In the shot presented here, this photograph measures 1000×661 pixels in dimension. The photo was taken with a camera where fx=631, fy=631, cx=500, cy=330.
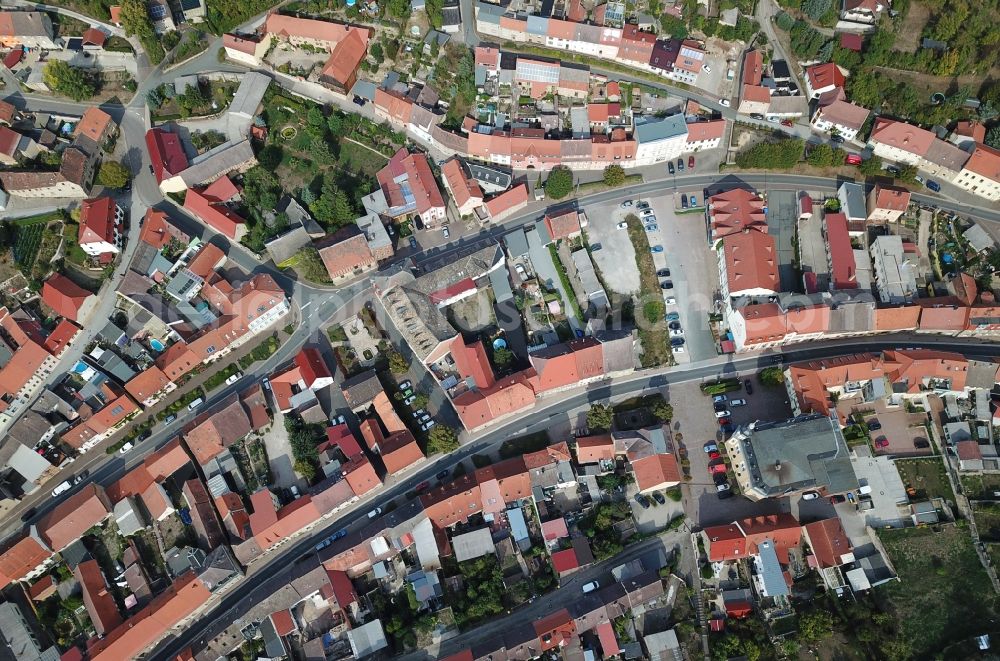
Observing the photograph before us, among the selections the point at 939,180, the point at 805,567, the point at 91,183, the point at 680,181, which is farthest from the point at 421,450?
the point at 939,180

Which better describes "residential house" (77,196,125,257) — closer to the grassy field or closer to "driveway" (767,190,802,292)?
"driveway" (767,190,802,292)

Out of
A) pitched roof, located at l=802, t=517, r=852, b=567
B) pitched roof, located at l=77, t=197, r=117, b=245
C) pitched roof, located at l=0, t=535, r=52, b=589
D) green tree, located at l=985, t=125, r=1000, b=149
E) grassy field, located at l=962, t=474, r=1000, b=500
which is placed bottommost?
pitched roof, located at l=0, t=535, r=52, b=589

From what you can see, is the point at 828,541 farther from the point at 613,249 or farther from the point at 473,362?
the point at 473,362

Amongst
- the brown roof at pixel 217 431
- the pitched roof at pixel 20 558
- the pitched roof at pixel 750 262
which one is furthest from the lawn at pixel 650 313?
the pitched roof at pixel 20 558

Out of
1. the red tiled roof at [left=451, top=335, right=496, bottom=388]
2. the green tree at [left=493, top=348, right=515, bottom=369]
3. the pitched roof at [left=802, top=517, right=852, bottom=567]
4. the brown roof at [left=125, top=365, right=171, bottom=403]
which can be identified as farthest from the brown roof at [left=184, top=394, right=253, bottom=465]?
the pitched roof at [left=802, top=517, right=852, bottom=567]

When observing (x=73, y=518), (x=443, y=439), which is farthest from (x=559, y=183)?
(x=73, y=518)

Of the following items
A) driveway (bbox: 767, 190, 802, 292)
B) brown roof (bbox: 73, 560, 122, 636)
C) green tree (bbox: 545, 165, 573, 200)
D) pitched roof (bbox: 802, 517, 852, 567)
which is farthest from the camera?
green tree (bbox: 545, 165, 573, 200)

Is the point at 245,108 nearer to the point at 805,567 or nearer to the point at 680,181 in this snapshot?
the point at 680,181
